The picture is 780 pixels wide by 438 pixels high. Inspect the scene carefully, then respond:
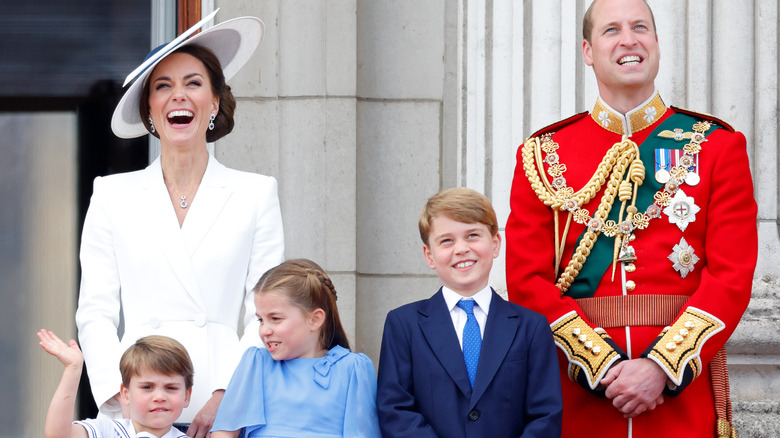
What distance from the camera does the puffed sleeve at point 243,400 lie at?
3002 mm

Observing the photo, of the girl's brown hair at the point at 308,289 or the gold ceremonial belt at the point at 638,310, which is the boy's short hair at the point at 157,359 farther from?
the gold ceremonial belt at the point at 638,310

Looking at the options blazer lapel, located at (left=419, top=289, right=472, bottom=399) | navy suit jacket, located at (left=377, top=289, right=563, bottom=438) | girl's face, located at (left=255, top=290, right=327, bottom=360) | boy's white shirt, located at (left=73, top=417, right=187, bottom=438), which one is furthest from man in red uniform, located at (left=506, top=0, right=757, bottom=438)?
boy's white shirt, located at (left=73, top=417, right=187, bottom=438)

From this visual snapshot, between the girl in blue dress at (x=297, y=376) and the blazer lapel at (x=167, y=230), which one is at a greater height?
the blazer lapel at (x=167, y=230)

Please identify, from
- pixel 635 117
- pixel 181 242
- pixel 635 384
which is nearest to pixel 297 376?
pixel 181 242

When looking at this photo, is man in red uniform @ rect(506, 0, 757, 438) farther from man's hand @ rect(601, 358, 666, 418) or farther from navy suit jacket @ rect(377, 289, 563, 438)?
navy suit jacket @ rect(377, 289, 563, 438)

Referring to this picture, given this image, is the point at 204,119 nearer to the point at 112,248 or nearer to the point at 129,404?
the point at 112,248

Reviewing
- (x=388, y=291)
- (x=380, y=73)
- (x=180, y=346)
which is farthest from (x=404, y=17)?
(x=180, y=346)

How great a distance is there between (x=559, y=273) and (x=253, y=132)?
2192 mm

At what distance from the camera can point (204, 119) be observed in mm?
3348

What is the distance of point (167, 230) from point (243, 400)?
57 centimetres

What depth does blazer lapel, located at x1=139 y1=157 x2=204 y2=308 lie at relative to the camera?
321 cm

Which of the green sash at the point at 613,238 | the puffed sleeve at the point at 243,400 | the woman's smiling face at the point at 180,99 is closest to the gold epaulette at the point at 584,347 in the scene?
the green sash at the point at 613,238

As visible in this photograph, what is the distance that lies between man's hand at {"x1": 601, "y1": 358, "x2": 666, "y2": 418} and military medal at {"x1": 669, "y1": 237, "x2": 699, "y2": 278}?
297 millimetres

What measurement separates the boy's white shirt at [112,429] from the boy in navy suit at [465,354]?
0.59m
